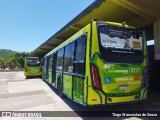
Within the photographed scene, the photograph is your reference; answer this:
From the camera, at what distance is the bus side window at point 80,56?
691 cm

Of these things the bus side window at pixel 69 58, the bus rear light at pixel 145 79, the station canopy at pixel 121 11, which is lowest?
the bus rear light at pixel 145 79

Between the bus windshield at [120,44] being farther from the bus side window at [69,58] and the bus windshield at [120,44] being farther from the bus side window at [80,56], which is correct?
the bus side window at [69,58]

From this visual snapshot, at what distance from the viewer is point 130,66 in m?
7.12

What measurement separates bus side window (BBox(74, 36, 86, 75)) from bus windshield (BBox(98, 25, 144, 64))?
0.65 meters

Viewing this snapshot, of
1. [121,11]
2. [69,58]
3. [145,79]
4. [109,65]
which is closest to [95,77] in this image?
[109,65]

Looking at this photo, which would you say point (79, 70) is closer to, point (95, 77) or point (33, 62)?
point (95, 77)

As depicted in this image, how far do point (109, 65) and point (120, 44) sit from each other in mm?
878

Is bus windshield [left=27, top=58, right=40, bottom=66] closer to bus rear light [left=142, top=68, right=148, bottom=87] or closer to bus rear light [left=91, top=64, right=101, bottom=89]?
bus rear light [left=142, top=68, right=148, bottom=87]

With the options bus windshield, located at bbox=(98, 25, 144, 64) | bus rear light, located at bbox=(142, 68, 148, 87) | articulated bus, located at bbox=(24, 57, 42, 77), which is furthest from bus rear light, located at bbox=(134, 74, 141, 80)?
articulated bus, located at bbox=(24, 57, 42, 77)

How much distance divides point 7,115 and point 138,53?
5.29 meters

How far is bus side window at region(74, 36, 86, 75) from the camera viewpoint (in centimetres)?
691

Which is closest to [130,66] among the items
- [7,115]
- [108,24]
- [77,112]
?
[108,24]

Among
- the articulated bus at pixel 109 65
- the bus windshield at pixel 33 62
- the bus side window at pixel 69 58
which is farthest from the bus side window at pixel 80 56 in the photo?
the bus windshield at pixel 33 62

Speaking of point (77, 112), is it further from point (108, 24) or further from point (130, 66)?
point (108, 24)
